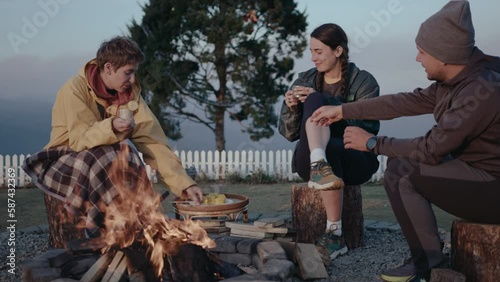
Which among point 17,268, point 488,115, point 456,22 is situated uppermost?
point 456,22

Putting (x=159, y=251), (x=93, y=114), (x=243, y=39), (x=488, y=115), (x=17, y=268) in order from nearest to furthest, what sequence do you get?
(x=488, y=115) < (x=159, y=251) < (x=93, y=114) < (x=17, y=268) < (x=243, y=39)

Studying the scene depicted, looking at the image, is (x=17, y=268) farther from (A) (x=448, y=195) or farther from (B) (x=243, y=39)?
(B) (x=243, y=39)

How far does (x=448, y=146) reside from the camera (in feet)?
9.44

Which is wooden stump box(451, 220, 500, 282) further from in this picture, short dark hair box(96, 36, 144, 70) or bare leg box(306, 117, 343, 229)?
short dark hair box(96, 36, 144, 70)

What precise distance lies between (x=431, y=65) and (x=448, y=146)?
472 millimetres

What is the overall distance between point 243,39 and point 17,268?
10.9m

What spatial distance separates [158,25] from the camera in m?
14.7

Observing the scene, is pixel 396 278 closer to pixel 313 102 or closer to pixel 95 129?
pixel 313 102

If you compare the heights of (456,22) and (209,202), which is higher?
(456,22)

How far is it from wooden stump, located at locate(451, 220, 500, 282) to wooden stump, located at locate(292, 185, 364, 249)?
135cm

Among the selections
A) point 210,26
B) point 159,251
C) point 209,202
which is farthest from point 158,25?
point 159,251

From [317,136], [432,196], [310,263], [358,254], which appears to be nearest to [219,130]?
Answer: [358,254]

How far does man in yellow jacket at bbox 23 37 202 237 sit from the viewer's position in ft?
11.2

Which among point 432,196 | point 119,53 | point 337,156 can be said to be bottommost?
point 432,196
